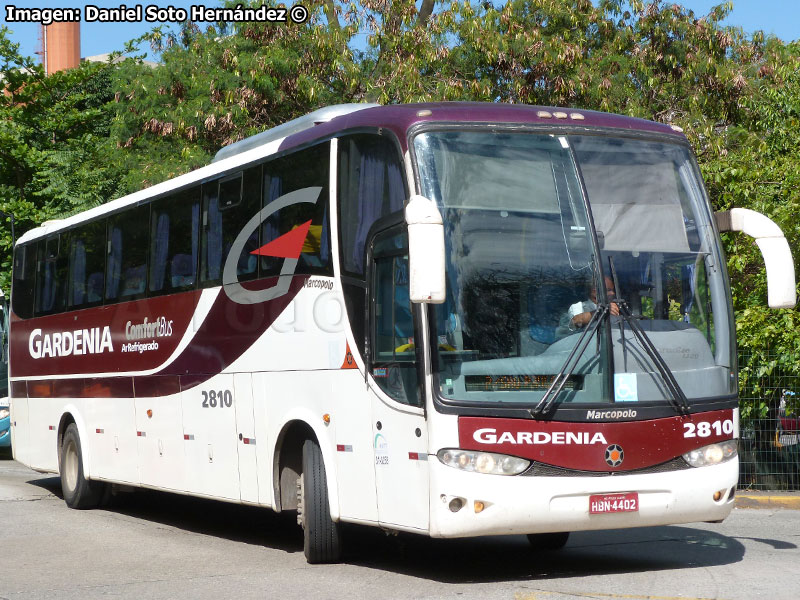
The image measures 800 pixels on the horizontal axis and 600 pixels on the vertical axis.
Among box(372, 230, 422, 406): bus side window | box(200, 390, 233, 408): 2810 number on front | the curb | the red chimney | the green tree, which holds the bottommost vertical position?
the curb

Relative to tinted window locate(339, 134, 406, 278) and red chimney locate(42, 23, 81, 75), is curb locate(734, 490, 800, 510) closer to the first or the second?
tinted window locate(339, 134, 406, 278)

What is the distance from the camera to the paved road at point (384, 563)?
821 centimetres

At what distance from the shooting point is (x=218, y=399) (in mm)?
11367

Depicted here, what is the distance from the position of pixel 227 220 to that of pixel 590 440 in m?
4.58

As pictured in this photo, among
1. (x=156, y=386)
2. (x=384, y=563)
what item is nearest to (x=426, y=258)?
(x=384, y=563)

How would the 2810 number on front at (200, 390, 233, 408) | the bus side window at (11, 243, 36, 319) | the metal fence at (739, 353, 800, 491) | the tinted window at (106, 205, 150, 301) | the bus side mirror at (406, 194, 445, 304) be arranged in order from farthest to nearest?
the bus side window at (11, 243, 36, 319) < the metal fence at (739, 353, 800, 491) < the tinted window at (106, 205, 150, 301) < the 2810 number on front at (200, 390, 233, 408) < the bus side mirror at (406, 194, 445, 304)

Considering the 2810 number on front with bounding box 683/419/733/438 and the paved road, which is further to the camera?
the 2810 number on front with bounding box 683/419/733/438

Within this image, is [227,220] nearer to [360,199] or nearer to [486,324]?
[360,199]

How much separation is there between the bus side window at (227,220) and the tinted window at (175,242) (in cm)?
24

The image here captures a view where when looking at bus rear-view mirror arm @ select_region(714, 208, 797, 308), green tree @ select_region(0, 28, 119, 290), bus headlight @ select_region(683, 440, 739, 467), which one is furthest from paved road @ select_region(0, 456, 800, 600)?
green tree @ select_region(0, 28, 119, 290)

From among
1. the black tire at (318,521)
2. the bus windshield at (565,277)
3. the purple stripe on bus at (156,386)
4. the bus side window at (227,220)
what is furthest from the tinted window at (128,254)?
the bus windshield at (565,277)

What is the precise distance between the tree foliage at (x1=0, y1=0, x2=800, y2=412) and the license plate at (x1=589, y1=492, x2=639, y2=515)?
13.9 meters

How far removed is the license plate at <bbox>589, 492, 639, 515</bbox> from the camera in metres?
8.17

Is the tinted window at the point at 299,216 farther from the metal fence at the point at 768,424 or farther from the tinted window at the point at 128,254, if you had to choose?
the metal fence at the point at 768,424
